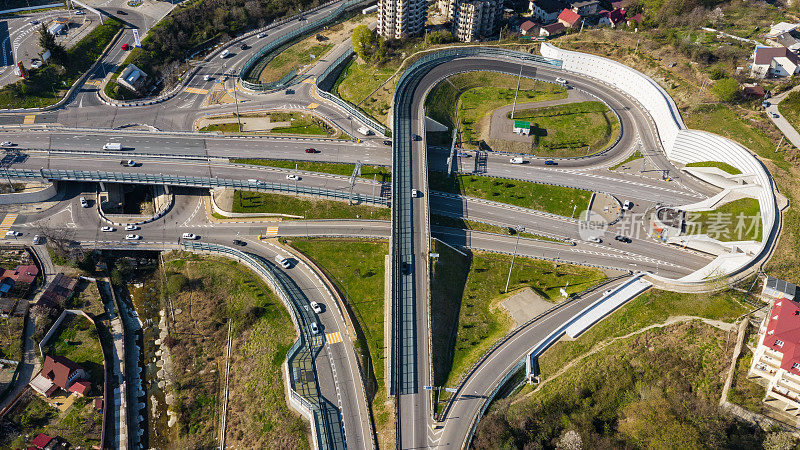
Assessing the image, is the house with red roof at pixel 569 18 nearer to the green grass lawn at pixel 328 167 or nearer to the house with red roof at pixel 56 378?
the green grass lawn at pixel 328 167

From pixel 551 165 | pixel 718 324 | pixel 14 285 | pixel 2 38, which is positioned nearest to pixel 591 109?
pixel 551 165

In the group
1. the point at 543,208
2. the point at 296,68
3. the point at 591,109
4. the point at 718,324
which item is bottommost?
the point at 718,324

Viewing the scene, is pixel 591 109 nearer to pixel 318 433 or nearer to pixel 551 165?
pixel 551 165

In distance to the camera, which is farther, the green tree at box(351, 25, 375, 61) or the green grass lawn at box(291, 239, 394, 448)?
the green tree at box(351, 25, 375, 61)

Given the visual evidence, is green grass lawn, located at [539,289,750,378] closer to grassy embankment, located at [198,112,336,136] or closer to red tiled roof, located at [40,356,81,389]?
grassy embankment, located at [198,112,336,136]

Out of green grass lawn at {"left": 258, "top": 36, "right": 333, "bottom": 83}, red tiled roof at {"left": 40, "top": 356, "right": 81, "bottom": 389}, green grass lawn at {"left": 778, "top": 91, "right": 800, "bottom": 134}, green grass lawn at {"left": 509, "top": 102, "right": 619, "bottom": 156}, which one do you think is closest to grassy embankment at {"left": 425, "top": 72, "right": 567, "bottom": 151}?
green grass lawn at {"left": 509, "top": 102, "right": 619, "bottom": 156}

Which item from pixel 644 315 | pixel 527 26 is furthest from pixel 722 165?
pixel 527 26
